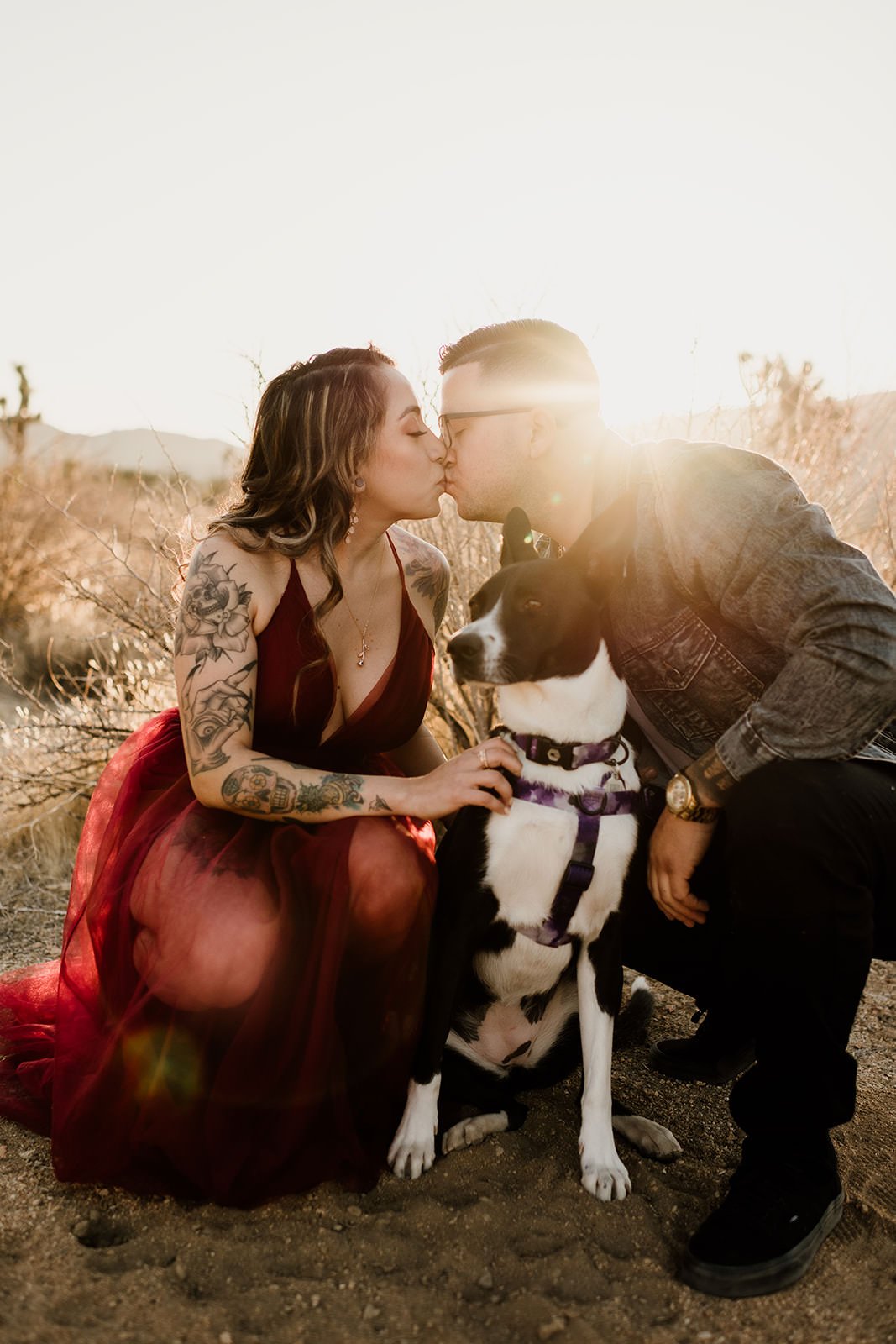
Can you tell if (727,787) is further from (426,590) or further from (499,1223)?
(426,590)

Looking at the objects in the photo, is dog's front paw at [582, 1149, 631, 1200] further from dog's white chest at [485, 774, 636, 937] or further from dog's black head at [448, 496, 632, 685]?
dog's black head at [448, 496, 632, 685]

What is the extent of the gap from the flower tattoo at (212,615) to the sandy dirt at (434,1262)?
4.13ft

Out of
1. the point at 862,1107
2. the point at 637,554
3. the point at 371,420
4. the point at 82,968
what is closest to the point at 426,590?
the point at 371,420

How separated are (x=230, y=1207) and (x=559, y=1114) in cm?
92

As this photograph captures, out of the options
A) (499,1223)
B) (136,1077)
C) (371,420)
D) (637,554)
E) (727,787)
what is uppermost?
(371,420)

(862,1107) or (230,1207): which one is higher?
(230,1207)

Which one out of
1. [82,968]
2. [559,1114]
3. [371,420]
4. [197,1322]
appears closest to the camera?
[197,1322]

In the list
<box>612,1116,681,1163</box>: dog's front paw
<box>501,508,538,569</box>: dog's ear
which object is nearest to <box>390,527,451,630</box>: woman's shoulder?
<box>501,508,538,569</box>: dog's ear

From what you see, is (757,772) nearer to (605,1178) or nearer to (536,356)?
(605,1178)

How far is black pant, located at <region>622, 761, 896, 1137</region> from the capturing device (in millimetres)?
2105

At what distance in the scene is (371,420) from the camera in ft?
9.25

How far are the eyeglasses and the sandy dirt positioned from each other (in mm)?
1943

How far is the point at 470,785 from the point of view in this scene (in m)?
2.37

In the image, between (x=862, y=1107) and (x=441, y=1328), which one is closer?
(x=441, y=1328)
